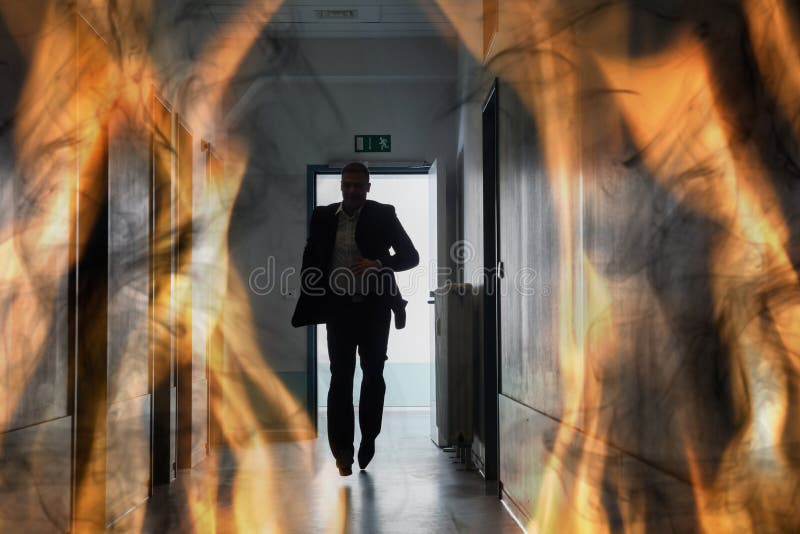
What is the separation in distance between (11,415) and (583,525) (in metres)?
1.03

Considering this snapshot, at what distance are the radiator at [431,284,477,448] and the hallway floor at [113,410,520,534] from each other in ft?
0.44

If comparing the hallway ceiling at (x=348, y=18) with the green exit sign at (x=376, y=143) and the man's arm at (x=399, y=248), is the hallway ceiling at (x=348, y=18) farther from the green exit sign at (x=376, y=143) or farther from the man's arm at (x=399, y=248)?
the man's arm at (x=399, y=248)

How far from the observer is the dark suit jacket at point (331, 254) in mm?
2793

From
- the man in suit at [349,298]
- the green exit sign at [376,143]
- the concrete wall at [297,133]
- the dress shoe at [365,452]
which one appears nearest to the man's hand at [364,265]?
the man in suit at [349,298]

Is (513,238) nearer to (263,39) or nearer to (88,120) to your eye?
(88,120)

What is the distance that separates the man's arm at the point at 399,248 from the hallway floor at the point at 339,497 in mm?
746

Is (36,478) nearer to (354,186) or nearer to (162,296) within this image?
(162,296)

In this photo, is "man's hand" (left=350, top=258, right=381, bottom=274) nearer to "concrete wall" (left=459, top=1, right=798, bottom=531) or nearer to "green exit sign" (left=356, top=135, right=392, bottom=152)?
"concrete wall" (left=459, top=1, right=798, bottom=531)

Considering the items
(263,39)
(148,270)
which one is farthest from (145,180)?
(263,39)

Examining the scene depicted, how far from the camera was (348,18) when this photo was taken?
392cm

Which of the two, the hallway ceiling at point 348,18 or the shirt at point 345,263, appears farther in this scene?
the hallway ceiling at point 348,18

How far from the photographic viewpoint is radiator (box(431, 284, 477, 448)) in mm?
3258

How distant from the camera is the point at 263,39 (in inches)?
170

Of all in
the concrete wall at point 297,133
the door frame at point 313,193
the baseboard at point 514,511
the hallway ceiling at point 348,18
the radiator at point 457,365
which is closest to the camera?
the baseboard at point 514,511
